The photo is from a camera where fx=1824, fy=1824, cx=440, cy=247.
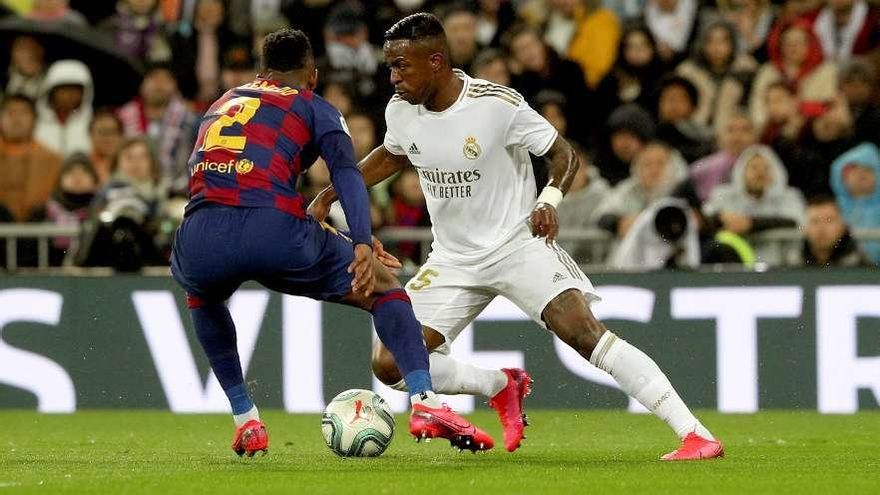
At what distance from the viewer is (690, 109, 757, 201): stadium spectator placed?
14.6 metres

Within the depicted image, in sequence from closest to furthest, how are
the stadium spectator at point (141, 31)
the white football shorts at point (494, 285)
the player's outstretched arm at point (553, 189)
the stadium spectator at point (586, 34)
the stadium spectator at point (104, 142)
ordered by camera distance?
the player's outstretched arm at point (553, 189) → the white football shorts at point (494, 285) → the stadium spectator at point (104, 142) → the stadium spectator at point (586, 34) → the stadium spectator at point (141, 31)

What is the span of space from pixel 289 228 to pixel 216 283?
433 mm

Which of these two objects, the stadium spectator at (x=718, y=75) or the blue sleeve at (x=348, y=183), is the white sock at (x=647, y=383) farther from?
the stadium spectator at (x=718, y=75)

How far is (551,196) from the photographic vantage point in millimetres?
8719

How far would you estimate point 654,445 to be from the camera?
33.1ft

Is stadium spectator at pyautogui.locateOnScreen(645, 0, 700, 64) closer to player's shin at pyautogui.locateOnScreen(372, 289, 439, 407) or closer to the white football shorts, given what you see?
the white football shorts

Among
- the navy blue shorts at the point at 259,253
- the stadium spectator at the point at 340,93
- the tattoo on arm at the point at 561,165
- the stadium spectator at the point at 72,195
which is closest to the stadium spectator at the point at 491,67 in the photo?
the stadium spectator at the point at 340,93

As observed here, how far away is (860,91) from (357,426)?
312 inches

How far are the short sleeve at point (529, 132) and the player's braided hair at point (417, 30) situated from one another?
55 centimetres

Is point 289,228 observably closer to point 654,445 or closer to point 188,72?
point 654,445

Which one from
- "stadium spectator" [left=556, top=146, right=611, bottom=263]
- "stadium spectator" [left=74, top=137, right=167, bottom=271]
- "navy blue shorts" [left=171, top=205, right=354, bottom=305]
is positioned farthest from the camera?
"stadium spectator" [left=556, top=146, right=611, bottom=263]

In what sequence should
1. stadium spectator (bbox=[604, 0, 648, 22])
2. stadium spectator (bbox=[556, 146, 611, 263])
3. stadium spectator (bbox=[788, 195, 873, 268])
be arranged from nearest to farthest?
stadium spectator (bbox=[788, 195, 873, 268])
stadium spectator (bbox=[556, 146, 611, 263])
stadium spectator (bbox=[604, 0, 648, 22])

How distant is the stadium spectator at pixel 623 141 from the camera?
15.1 meters

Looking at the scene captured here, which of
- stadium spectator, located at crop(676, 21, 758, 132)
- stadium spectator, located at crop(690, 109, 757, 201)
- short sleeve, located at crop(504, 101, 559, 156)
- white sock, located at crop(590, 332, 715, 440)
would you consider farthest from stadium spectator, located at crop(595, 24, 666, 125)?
white sock, located at crop(590, 332, 715, 440)
